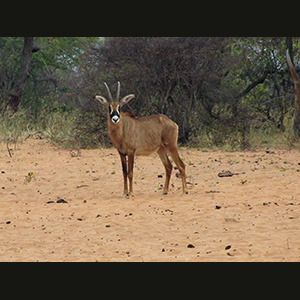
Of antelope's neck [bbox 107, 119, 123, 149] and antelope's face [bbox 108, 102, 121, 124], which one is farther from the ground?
antelope's face [bbox 108, 102, 121, 124]

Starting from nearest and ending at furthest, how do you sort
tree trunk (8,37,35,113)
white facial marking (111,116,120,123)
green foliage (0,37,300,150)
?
white facial marking (111,116,120,123) → green foliage (0,37,300,150) → tree trunk (8,37,35,113)

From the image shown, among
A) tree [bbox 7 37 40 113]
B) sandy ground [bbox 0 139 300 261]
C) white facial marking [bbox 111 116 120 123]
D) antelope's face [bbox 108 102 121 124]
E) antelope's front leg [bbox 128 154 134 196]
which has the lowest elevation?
sandy ground [bbox 0 139 300 261]

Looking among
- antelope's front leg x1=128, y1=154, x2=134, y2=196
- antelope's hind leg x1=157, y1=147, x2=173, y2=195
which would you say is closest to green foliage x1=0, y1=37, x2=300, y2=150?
antelope's hind leg x1=157, y1=147, x2=173, y2=195

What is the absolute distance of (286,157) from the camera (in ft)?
42.7

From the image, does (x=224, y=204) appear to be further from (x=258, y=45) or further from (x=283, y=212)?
(x=258, y=45)

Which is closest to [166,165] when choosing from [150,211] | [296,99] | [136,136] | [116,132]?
[136,136]

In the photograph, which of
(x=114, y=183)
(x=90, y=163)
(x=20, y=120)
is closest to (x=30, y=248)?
(x=114, y=183)

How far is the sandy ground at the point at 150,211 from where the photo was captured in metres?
6.03

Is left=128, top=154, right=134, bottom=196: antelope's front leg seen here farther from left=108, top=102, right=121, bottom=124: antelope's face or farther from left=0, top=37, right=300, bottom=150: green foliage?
left=0, top=37, right=300, bottom=150: green foliage

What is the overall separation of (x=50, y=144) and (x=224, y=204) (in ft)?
30.6

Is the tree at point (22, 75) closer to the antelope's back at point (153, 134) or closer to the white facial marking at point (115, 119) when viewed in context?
the antelope's back at point (153, 134)

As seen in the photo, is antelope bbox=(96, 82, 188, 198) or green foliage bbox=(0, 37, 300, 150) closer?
antelope bbox=(96, 82, 188, 198)

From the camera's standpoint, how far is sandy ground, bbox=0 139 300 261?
603 cm

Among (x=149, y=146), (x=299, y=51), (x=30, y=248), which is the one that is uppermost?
(x=299, y=51)
